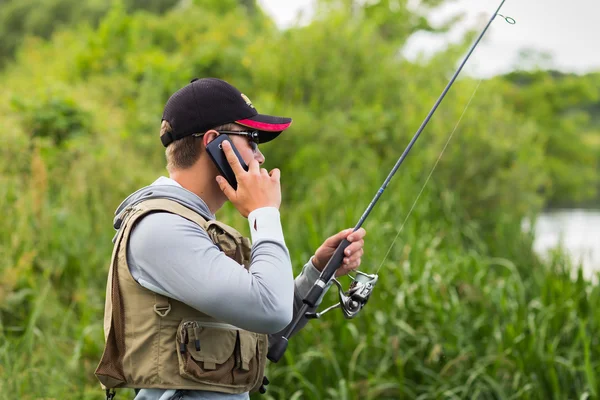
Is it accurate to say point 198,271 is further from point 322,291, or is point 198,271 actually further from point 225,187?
point 322,291

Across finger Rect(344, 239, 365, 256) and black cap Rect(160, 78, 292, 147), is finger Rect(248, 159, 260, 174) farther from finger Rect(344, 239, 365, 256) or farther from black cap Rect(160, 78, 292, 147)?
finger Rect(344, 239, 365, 256)

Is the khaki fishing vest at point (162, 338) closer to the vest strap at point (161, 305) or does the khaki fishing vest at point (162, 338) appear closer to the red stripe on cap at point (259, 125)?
the vest strap at point (161, 305)

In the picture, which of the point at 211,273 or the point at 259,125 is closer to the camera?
the point at 211,273

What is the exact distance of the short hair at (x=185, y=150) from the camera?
75.1 inches

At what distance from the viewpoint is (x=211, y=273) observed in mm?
1643

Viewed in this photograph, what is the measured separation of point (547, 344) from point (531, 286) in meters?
1.05

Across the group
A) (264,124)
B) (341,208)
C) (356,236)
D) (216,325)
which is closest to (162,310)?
(216,325)

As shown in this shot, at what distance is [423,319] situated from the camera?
4730 mm

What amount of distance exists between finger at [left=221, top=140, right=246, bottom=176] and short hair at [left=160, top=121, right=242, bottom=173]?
83 millimetres

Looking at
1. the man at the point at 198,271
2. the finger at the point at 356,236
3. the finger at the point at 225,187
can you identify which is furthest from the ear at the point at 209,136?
the finger at the point at 356,236

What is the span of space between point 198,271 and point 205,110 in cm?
47

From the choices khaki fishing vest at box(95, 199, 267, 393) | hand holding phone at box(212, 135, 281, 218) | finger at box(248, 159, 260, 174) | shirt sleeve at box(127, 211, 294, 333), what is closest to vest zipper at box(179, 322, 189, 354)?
khaki fishing vest at box(95, 199, 267, 393)

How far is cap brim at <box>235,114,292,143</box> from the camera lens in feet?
6.33

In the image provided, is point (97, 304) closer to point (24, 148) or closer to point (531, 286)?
point (24, 148)
